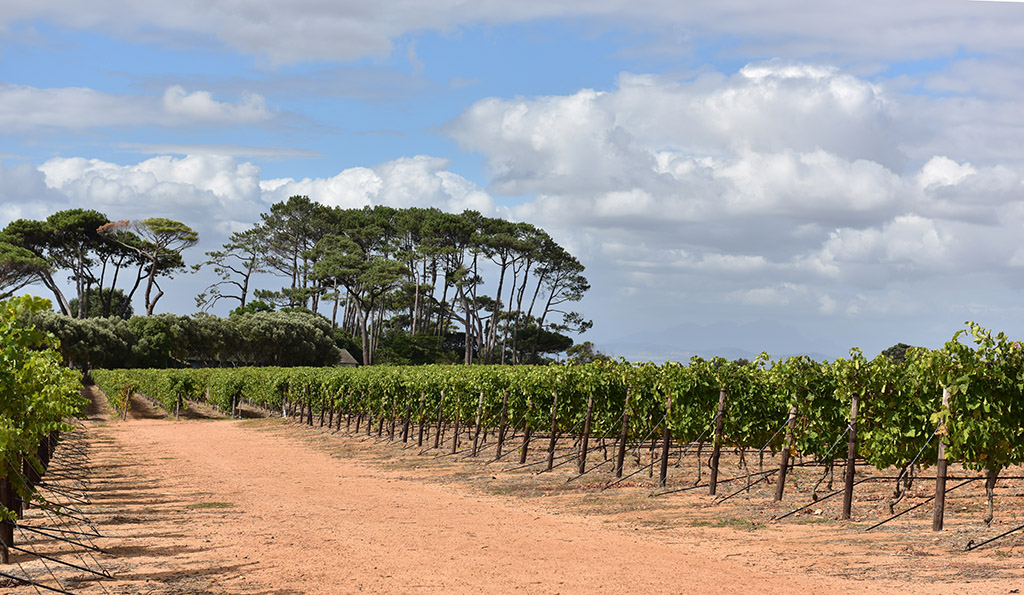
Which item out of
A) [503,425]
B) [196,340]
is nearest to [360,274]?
[196,340]

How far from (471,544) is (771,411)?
23.6 feet

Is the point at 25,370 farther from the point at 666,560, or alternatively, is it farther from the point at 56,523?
the point at 666,560

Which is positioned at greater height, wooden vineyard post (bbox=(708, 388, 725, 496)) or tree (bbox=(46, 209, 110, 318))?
tree (bbox=(46, 209, 110, 318))


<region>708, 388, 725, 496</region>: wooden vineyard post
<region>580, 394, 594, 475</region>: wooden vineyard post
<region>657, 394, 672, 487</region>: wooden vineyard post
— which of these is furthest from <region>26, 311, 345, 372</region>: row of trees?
<region>708, 388, 725, 496</region>: wooden vineyard post

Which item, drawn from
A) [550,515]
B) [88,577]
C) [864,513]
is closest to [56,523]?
[88,577]

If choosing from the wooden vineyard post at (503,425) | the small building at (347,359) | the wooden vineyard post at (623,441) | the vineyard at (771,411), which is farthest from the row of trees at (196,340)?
the wooden vineyard post at (623,441)

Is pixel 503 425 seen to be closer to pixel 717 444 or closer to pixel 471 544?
pixel 717 444

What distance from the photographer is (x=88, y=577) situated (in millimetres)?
7781

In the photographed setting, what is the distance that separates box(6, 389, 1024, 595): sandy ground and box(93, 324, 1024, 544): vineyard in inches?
44.9

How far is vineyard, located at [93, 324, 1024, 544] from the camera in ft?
33.0

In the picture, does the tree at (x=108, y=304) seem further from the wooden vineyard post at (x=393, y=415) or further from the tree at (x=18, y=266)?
the wooden vineyard post at (x=393, y=415)

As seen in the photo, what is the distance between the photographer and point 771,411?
15.1 m

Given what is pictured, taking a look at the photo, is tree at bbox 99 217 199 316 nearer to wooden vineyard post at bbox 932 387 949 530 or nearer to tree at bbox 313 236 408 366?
tree at bbox 313 236 408 366

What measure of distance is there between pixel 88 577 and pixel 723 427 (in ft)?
33.7
